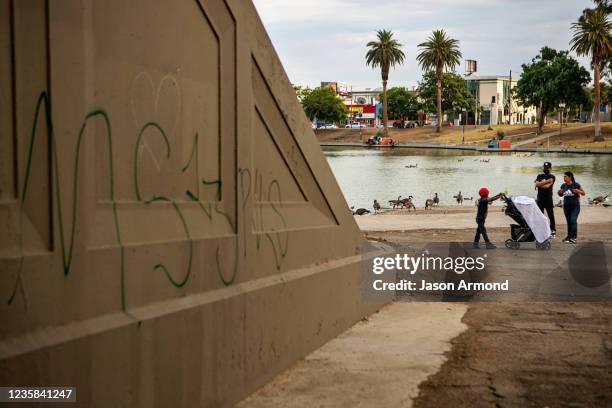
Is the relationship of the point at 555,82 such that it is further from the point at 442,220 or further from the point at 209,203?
the point at 209,203

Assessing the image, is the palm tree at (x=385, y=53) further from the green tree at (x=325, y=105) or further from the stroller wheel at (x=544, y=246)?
the stroller wheel at (x=544, y=246)

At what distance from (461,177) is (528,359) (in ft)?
190

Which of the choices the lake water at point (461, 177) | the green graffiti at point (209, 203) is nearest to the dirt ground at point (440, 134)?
the lake water at point (461, 177)

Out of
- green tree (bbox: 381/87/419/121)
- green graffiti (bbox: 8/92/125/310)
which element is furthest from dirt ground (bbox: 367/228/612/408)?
green tree (bbox: 381/87/419/121)

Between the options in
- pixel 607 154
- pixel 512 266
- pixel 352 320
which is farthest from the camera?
pixel 607 154

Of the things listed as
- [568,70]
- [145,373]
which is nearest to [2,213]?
[145,373]

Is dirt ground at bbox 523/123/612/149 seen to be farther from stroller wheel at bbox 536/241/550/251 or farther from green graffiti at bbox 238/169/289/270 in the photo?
green graffiti at bbox 238/169/289/270

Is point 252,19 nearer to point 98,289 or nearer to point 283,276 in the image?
point 283,276

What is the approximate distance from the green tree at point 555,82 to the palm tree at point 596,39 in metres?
13.2

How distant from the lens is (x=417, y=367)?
729cm

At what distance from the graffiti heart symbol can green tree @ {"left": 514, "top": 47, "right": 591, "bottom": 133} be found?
114 m

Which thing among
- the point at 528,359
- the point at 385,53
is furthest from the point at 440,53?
the point at 528,359

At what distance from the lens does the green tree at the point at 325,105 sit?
16838 cm

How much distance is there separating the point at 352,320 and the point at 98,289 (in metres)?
4.72
